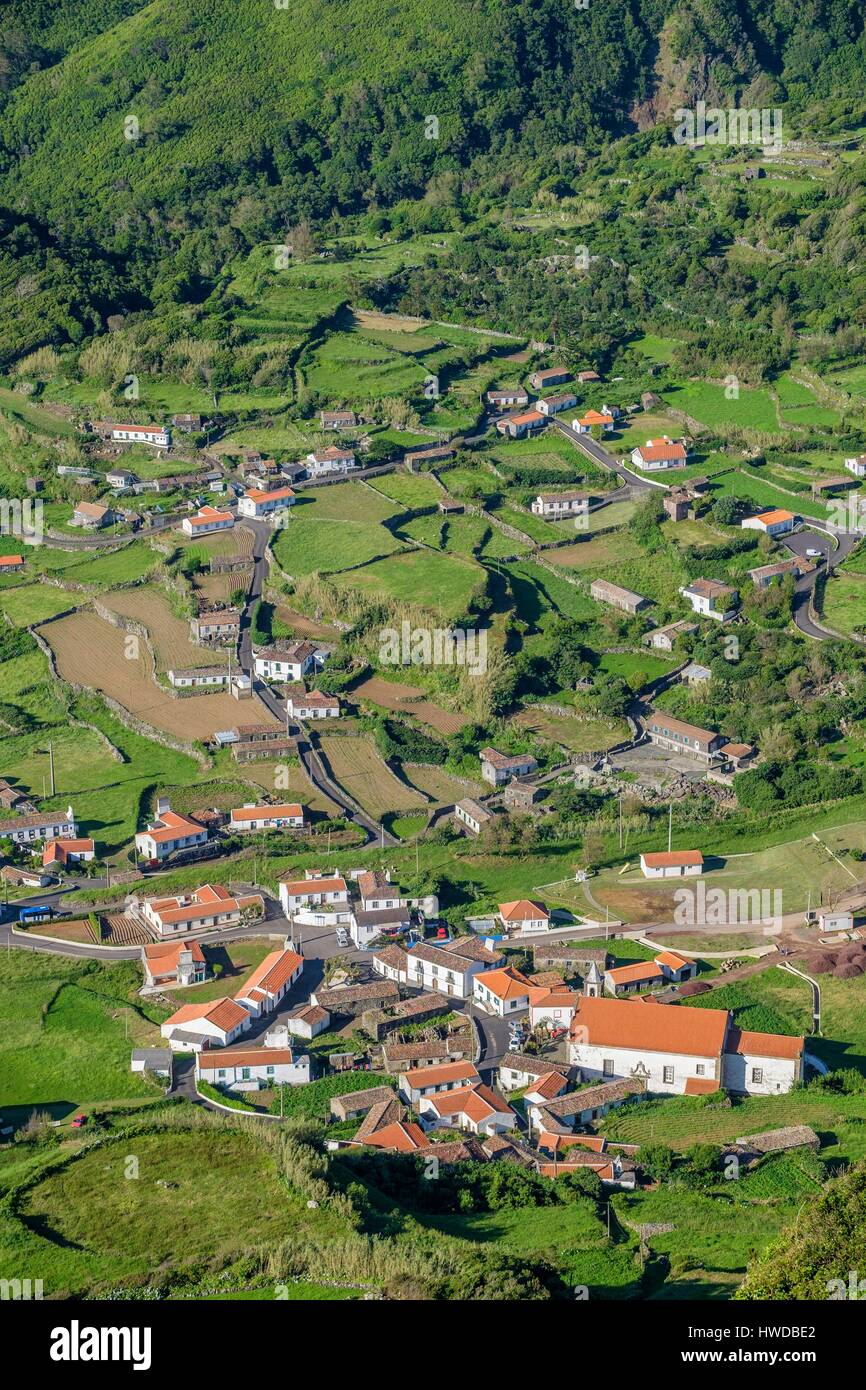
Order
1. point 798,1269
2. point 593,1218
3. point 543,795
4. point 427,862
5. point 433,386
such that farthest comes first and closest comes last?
1. point 433,386
2. point 543,795
3. point 427,862
4. point 593,1218
5. point 798,1269

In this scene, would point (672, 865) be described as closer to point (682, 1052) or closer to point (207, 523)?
point (682, 1052)

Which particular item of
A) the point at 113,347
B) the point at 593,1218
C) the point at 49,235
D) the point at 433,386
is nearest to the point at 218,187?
the point at 49,235

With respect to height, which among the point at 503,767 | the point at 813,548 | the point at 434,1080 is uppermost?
the point at 434,1080

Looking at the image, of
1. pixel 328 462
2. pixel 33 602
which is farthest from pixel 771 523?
pixel 33 602

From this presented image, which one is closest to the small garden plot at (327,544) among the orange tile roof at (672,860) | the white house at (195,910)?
the white house at (195,910)

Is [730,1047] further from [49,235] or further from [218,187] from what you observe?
[218,187]

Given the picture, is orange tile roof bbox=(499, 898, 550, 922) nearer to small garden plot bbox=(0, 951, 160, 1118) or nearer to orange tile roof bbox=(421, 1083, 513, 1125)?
orange tile roof bbox=(421, 1083, 513, 1125)

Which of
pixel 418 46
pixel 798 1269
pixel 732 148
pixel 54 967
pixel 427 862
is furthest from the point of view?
pixel 418 46
